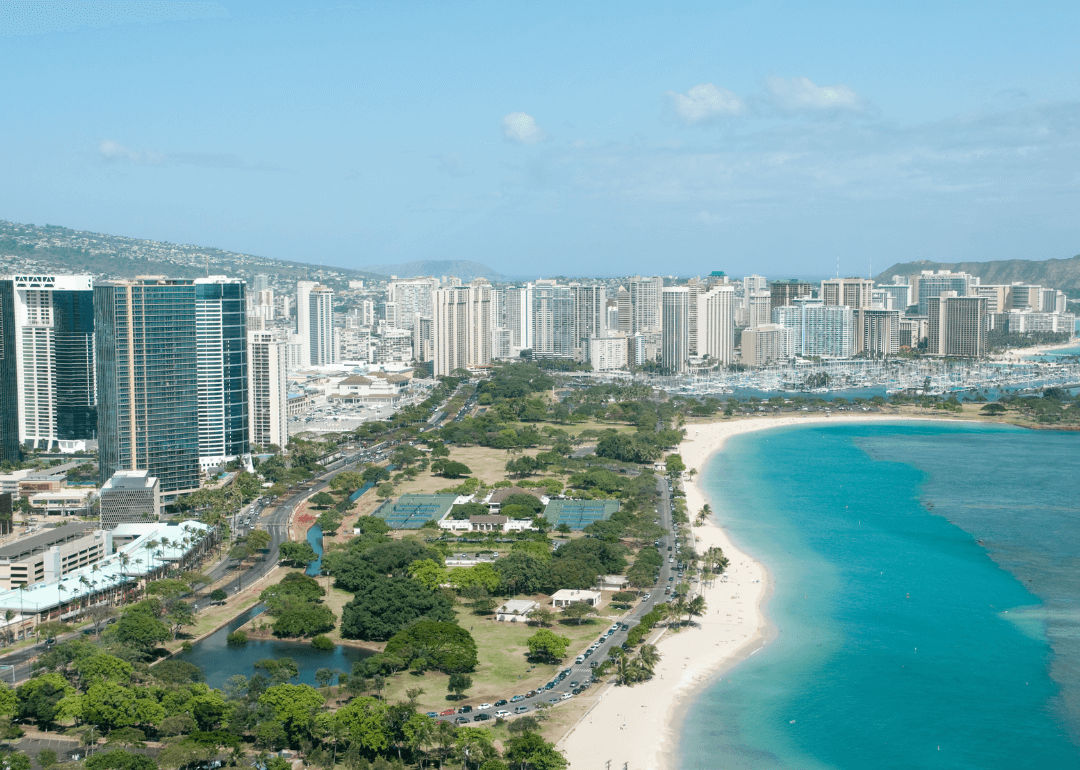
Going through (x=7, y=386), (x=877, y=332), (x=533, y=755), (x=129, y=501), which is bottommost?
(x=533, y=755)

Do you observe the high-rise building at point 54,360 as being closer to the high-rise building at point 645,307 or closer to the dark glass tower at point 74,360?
the dark glass tower at point 74,360

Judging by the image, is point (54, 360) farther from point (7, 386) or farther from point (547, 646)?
point (547, 646)

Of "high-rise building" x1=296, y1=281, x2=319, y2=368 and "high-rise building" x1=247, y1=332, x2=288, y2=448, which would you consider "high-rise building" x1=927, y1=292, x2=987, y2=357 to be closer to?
"high-rise building" x1=296, y1=281, x2=319, y2=368

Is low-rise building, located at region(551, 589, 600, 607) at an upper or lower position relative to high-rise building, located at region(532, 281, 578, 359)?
lower

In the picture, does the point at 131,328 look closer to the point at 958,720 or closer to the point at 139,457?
the point at 139,457

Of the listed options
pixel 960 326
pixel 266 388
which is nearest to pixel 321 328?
pixel 266 388

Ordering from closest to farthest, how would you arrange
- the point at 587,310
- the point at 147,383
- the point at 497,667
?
1. the point at 497,667
2. the point at 147,383
3. the point at 587,310

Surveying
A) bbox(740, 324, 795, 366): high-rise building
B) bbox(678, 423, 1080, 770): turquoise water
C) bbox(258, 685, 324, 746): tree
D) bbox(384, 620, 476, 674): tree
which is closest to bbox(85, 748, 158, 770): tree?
bbox(258, 685, 324, 746): tree
